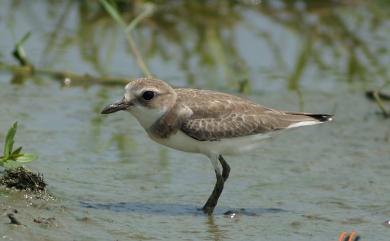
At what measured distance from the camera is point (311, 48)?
44.9 ft

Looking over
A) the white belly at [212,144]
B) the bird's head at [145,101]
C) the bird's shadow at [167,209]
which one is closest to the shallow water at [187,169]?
the bird's shadow at [167,209]

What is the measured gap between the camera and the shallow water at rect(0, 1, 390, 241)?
7.71 m

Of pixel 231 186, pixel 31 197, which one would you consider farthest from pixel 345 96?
pixel 31 197

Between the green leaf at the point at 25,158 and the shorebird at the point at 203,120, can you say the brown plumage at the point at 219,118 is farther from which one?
the green leaf at the point at 25,158

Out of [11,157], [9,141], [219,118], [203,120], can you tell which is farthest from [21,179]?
[219,118]

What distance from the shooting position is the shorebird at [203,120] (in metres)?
8.20

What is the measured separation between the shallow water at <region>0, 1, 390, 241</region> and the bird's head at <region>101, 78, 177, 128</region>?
2.36ft

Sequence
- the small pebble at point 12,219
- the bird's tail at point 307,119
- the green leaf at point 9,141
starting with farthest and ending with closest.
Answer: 1. the bird's tail at point 307,119
2. the green leaf at point 9,141
3. the small pebble at point 12,219

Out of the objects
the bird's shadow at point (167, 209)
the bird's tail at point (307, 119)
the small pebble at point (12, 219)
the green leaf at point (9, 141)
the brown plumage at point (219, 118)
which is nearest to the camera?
the small pebble at point (12, 219)

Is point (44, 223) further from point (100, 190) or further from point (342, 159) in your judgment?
point (342, 159)

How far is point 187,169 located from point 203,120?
1164 mm

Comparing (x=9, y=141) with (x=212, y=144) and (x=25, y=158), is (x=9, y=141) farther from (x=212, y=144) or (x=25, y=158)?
(x=212, y=144)

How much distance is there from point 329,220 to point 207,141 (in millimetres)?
1177

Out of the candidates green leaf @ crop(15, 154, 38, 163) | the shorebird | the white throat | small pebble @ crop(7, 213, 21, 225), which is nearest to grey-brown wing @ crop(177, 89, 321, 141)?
the shorebird
